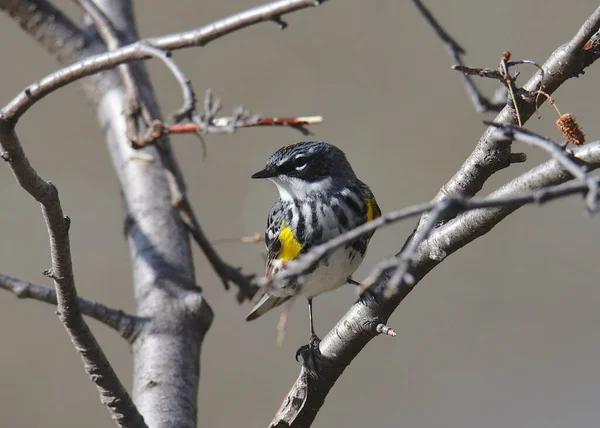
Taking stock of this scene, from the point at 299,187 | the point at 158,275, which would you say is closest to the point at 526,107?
the point at 299,187

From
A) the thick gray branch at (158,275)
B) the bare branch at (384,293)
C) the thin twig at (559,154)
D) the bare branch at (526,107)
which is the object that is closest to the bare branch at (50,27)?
the thick gray branch at (158,275)

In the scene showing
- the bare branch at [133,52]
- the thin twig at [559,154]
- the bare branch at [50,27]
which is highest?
the bare branch at [50,27]

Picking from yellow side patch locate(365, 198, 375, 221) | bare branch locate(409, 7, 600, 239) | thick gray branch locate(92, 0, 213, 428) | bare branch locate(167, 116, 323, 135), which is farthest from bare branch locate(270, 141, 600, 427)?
yellow side patch locate(365, 198, 375, 221)

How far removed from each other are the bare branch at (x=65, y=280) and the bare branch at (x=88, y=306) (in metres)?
0.05

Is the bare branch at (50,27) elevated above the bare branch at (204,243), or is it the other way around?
the bare branch at (50,27)

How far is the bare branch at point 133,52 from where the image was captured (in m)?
1.70

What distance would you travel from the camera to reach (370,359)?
5.52 m

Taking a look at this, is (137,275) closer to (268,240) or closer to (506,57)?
(268,240)

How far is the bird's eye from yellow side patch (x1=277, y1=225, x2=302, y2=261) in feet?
0.85

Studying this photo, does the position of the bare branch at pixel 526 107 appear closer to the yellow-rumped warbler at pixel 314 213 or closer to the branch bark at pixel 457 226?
the branch bark at pixel 457 226

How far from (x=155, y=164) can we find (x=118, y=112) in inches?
13.8

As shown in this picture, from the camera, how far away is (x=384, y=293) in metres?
1.46

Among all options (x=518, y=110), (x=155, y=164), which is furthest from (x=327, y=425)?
(x=518, y=110)

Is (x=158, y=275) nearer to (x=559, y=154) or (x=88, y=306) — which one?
(x=88, y=306)
